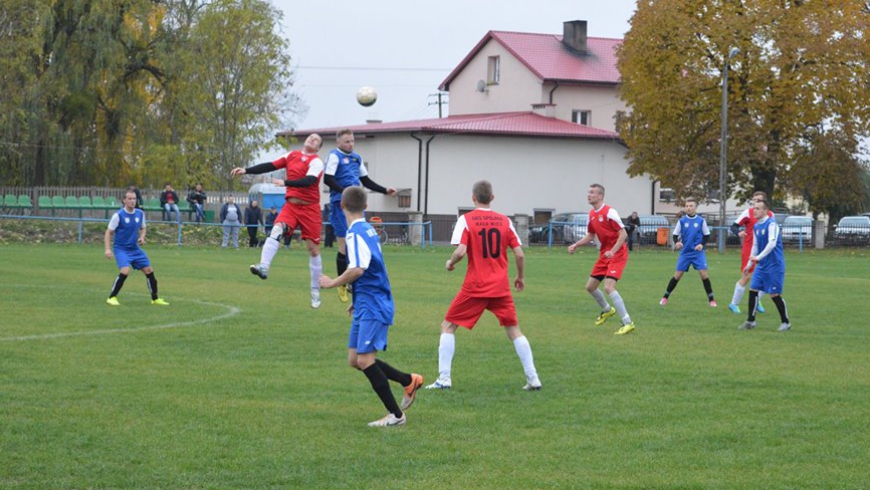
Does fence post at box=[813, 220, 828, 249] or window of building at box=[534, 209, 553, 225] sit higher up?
window of building at box=[534, 209, 553, 225]

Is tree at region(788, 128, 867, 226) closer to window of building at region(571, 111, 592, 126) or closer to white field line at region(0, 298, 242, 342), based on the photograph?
window of building at region(571, 111, 592, 126)

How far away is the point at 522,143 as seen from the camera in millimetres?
61188

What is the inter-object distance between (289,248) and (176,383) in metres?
31.8

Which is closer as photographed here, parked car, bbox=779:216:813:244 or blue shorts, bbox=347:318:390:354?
blue shorts, bbox=347:318:390:354

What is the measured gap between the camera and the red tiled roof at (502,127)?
59688mm

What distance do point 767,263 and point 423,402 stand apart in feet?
26.9

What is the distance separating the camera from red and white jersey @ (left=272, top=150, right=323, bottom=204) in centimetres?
Result: 1545

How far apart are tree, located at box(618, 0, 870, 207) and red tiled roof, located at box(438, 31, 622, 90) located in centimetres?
1208

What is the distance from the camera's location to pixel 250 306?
758 inches

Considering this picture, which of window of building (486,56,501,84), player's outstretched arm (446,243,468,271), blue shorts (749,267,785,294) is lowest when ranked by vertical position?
blue shorts (749,267,785,294)

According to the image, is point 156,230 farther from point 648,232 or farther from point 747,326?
point 747,326

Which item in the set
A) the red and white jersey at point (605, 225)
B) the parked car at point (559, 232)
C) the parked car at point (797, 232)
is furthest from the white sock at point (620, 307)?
the parked car at point (797, 232)

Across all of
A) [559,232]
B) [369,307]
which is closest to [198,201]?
[559,232]

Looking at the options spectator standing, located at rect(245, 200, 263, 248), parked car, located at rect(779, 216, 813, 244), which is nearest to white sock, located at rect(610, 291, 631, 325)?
spectator standing, located at rect(245, 200, 263, 248)
